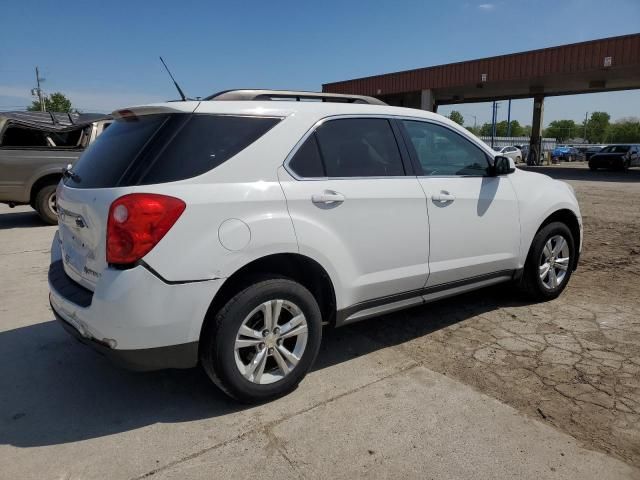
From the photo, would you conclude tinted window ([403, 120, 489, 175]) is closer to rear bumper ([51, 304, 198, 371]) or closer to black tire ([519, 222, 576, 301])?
black tire ([519, 222, 576, 301])

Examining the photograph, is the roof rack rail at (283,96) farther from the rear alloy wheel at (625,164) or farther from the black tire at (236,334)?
the rear alloy wheel at (625,164)

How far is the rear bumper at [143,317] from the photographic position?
7.89ft

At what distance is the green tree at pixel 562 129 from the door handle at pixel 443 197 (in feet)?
407

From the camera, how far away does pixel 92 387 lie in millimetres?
3111

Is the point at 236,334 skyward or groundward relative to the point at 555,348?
skyward

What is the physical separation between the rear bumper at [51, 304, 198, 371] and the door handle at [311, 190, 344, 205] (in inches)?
42.2

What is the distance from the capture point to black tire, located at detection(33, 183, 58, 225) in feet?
28.3

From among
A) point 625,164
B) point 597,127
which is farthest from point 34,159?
point 597,127

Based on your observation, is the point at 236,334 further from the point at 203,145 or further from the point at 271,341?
the point at 203,145

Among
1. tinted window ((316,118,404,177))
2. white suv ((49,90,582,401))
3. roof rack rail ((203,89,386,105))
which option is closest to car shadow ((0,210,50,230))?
white suv ((49,90,582,401))

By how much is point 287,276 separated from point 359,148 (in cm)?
100

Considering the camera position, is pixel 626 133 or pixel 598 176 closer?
pixel 598 176

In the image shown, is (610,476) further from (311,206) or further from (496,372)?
(311,206)

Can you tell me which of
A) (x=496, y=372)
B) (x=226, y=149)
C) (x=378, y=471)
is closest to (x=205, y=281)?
(x=226, y=149)
